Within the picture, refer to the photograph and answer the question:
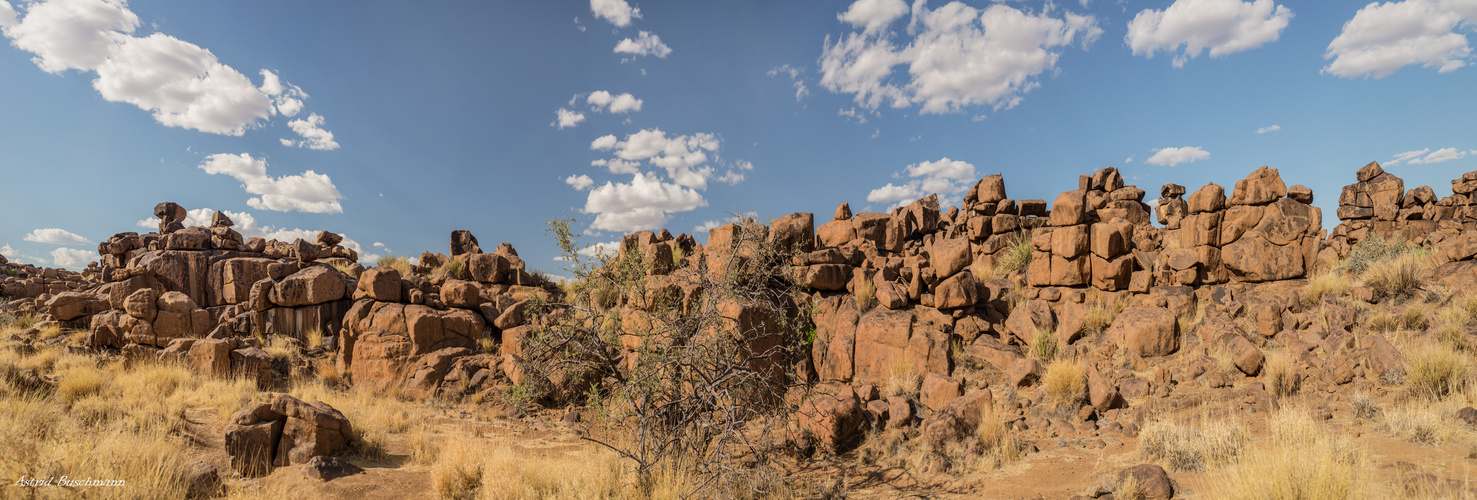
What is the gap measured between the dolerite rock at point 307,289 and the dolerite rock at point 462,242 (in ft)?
18.9

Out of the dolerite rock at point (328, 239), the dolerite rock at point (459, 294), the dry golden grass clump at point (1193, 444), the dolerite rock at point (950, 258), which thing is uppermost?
the dolerite rock at point (328, 239)

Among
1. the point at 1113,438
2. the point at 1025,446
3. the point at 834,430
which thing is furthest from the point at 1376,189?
the point at 834,430

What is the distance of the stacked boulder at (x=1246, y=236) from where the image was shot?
1161 cm

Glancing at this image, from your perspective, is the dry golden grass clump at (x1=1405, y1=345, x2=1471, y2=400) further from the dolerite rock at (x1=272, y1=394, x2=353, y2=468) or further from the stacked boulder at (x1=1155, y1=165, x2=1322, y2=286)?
the dolerite rock at (x1=272, y1=394, x2=353, y2=468)

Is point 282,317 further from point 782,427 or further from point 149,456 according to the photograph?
point 782,427

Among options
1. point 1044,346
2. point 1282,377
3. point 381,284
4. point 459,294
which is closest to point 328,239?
point 381,284

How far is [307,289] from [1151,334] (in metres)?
19.3

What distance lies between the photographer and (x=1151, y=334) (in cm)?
1052

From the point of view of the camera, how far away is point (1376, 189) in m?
13.6

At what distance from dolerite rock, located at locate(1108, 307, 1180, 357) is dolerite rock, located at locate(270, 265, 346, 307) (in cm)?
1830

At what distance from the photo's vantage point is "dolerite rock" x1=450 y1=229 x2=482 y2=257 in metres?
21.5

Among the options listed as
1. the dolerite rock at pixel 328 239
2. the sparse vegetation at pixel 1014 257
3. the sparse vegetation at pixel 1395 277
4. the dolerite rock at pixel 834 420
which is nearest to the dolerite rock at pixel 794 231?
the dolerite rock at pixel 834 420
